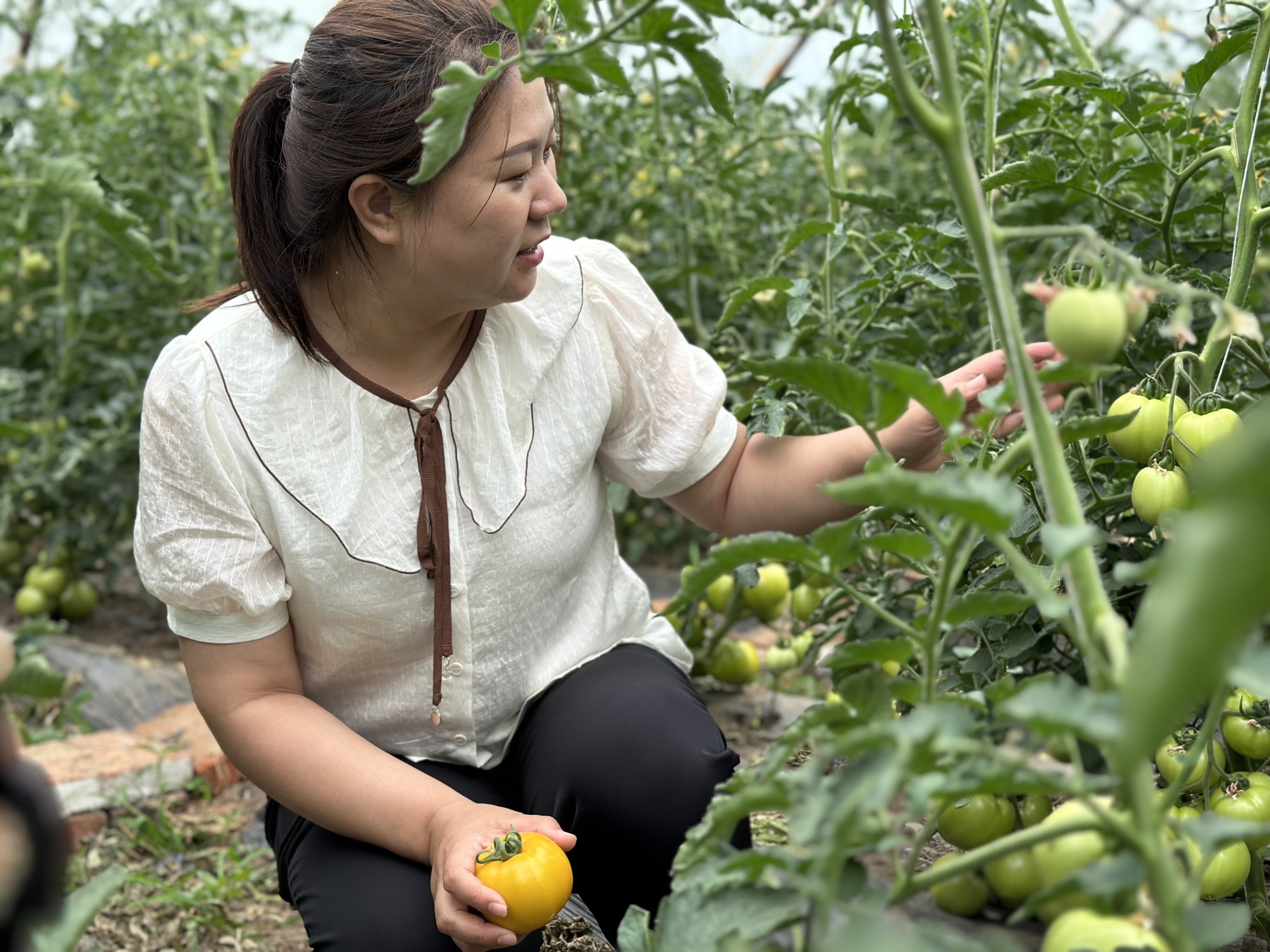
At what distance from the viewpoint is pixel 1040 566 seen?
38.0 inches

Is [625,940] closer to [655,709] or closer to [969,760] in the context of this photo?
[969,760]

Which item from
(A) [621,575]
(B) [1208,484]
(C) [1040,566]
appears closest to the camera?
(B) [1208,484]

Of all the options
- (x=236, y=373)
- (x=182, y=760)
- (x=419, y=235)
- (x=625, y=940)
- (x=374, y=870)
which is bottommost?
(x=182, y=760)

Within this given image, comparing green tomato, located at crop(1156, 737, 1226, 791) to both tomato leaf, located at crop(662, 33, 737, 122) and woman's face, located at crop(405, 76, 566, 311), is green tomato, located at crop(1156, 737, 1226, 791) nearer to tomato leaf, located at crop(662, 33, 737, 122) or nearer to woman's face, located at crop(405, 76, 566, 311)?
tomato leaf, located at crop(662, 33, 737, 122)

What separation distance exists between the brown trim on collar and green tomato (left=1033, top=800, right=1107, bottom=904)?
2.22 ft

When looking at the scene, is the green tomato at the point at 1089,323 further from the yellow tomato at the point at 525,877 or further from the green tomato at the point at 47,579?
the green tomato at the point at 47,579

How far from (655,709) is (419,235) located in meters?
0.48

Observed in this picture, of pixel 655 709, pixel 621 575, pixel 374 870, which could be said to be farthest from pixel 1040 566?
pixel 374 870

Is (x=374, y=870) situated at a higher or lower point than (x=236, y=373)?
lower

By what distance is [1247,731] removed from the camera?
32.7 inches

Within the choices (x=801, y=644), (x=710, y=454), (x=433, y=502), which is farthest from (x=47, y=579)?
(x=710, y=454)

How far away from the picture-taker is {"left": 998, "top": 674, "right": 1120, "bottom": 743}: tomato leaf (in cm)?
40

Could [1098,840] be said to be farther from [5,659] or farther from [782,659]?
[782,659]

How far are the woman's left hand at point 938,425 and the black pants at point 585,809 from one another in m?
0.32
